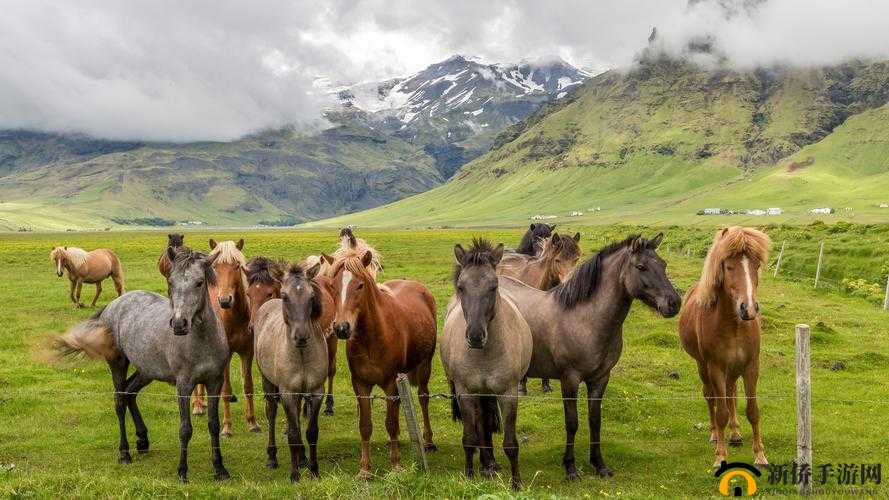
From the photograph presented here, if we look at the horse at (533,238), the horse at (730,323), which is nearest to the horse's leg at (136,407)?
the horse at (730,323)

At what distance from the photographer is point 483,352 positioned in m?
9.06

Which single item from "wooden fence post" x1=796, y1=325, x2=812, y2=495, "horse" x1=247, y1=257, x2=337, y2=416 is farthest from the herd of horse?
"horse" x1=247, y1=257, x2=337, y2=416

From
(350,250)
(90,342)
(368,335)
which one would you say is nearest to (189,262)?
(350,250)

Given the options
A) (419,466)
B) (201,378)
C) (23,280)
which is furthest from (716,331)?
(23,280)

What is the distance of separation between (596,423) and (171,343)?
288 inches

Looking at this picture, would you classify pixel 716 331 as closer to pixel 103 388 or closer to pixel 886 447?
pixel 886 447

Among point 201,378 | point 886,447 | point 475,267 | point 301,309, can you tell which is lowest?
point 886,447

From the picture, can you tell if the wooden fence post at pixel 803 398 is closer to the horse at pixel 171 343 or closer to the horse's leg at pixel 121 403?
the horse at pixel 171 343

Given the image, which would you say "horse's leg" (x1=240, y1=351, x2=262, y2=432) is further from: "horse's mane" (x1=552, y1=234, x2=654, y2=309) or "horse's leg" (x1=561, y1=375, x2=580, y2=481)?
"horse's mane" (x1=552, y1=234, x2=654, y2=309)

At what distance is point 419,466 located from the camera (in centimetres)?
995

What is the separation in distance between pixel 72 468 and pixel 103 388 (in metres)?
5.28

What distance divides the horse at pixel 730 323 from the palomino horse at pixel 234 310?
8653 millimetres

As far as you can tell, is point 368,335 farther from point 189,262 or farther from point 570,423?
point 570,423

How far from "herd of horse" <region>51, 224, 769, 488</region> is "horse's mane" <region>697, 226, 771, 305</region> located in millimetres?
23
